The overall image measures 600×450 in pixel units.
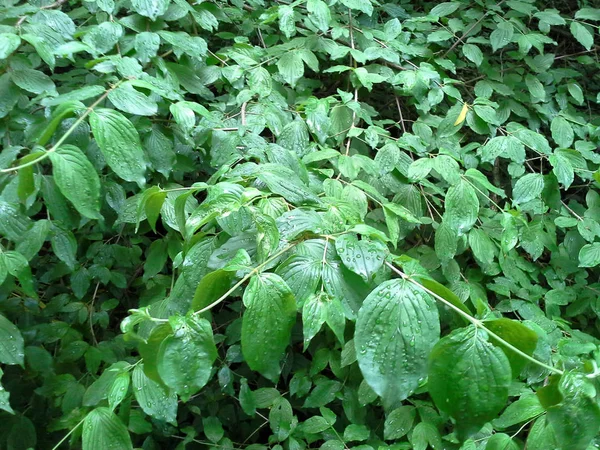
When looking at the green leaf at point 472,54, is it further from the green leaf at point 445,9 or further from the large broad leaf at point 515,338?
the large broad leaf at point 515,338

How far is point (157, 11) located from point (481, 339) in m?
1.23

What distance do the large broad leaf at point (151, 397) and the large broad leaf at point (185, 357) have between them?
0.42 metres

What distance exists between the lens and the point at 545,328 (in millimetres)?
1555

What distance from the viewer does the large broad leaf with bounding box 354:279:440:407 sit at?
2.20 feet

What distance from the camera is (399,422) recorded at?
1447 mm

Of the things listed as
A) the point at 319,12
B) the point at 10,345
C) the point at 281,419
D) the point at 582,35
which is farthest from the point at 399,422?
the point at 582,35

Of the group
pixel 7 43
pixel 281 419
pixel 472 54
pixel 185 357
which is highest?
pixel 7 43

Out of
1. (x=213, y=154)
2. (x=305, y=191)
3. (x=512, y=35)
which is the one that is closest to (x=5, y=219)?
(x=213, y=154)

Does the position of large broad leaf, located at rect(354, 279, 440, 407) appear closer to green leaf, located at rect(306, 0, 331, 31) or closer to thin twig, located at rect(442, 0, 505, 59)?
green leaf, located at rect(306, 0, 331, 31)

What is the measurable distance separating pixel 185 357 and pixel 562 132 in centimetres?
170

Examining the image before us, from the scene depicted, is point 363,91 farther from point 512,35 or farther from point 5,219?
point 5,219

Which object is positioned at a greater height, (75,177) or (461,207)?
(75,177)

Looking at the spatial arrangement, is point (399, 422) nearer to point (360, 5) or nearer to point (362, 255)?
point (362, 255)

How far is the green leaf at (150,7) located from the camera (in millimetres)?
1464
